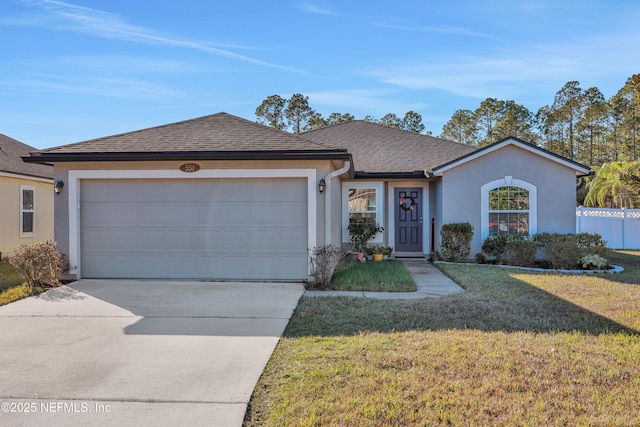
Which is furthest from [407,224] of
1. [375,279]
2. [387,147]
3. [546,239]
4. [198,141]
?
[198,141]

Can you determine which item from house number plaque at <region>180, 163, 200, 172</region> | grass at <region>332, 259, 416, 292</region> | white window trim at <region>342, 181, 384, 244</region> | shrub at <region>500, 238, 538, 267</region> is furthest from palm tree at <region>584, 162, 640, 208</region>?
house number plaque at <region>180, 163, 200, 172</region>

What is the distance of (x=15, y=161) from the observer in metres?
14.2

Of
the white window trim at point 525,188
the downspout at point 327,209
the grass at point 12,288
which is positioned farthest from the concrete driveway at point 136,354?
the white window trim at point 525,188

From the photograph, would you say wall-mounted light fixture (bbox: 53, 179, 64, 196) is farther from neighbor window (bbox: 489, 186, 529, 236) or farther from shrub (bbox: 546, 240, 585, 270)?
shrub (bbox: 546, 240, 585, 270)

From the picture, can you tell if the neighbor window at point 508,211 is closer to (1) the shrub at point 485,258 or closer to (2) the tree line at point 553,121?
(1) the shrub at point 485,258

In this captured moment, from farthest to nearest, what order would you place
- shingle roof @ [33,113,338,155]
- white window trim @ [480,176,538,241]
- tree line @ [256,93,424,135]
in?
tree line @ [256,93,424,135]
white window trim @ [480,176,538,241]
shingle roof @ [33,113,338,155]

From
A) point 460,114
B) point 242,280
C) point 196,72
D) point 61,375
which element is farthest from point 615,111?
point 61,375

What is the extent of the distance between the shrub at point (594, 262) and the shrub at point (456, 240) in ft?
8.91

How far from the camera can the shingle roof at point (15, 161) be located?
1333cm

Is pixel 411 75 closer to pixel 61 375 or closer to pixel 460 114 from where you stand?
pixel 61 375

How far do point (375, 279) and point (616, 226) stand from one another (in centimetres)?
1279

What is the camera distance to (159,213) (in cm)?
948

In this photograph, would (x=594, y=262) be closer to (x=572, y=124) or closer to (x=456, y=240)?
(x=456, y=240)

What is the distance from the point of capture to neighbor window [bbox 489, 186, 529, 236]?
41.2ft
